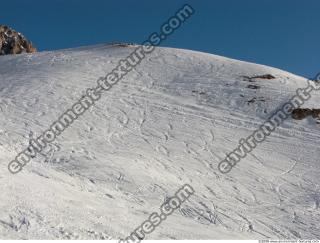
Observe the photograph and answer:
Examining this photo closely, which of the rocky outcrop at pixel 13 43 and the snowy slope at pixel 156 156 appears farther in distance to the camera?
the rocky outcrop at pixel 13 43

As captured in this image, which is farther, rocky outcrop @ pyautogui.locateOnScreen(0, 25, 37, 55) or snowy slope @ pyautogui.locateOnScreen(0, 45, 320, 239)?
rocky outcrop @ pyautogui.locateOnScreen(0, 25, 37, 55)

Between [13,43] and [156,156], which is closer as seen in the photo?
[156,156]

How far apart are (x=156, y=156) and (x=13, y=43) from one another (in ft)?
160

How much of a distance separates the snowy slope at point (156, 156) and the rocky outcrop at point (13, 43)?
81.1ft

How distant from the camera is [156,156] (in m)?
19.5

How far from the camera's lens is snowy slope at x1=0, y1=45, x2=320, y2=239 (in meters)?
12.1

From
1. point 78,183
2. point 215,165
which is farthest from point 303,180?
point 78,183

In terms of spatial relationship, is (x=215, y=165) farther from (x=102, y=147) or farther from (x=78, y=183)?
(x=78, y=183)

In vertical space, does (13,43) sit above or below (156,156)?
above

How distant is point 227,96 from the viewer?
30.1 metres

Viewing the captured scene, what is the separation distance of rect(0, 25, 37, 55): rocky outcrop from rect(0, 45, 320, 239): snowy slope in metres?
24.7

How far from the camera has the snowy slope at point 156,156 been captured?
12109 millimetres

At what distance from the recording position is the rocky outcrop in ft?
199

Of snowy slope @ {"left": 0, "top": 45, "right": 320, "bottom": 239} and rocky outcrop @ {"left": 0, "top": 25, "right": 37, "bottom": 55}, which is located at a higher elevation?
rocky outcrop @ {"left": 0, "top": 25, "right": 37, "bottom": 55}
